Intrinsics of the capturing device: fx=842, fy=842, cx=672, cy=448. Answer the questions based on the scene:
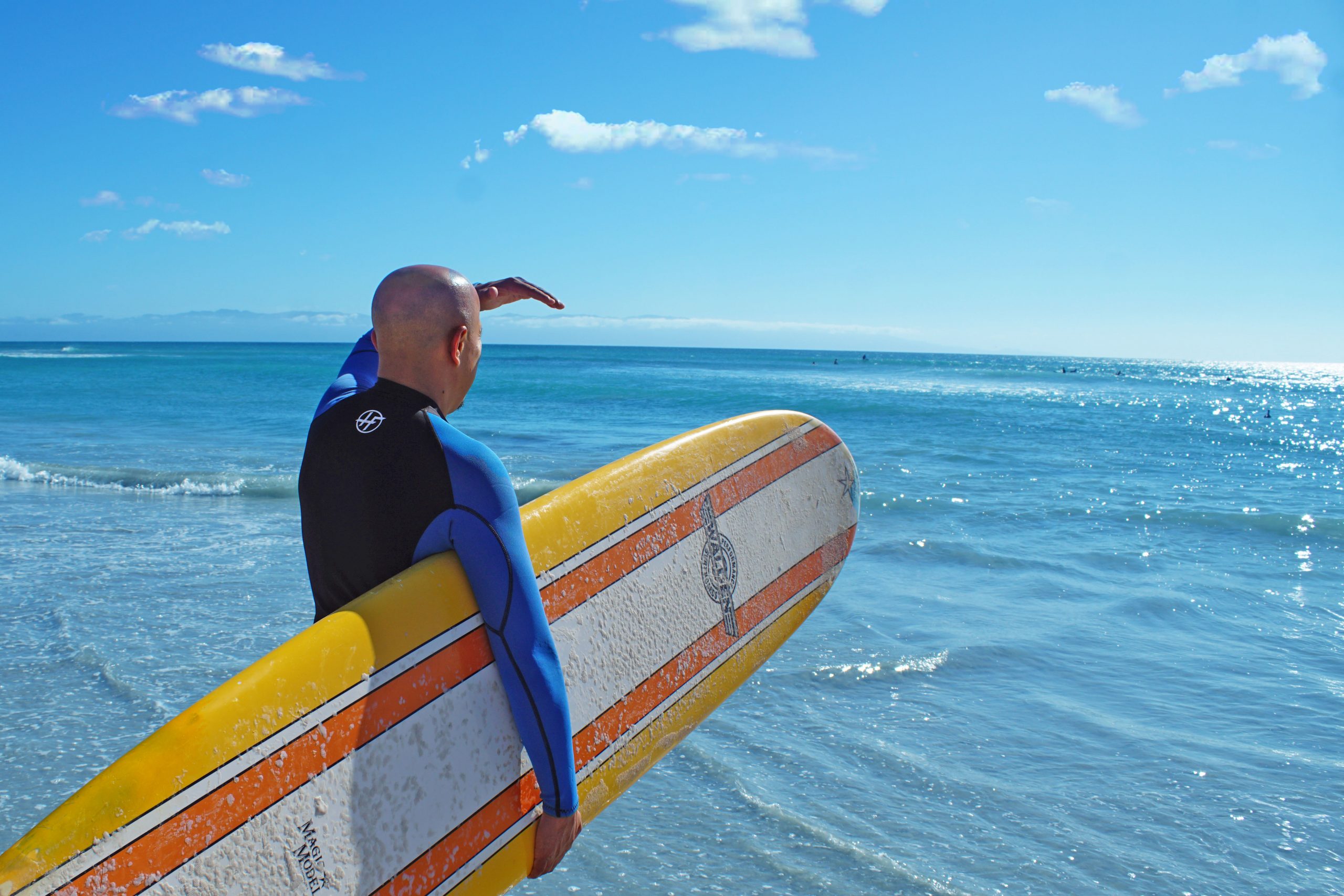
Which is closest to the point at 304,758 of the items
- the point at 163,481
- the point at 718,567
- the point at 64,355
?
the point at 718,567

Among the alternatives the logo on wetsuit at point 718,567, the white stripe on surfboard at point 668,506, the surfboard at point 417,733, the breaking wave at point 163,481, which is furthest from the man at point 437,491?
the breaking wave at point 163,481

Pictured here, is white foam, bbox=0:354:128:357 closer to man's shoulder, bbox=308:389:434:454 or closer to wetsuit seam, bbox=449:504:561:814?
man's shoulder, bbox=308:389:434:454

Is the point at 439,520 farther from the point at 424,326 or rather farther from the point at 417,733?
the point at 417,733

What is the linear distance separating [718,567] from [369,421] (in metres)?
1.51

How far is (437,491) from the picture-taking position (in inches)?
54.7

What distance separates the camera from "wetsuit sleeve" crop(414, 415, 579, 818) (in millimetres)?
1374

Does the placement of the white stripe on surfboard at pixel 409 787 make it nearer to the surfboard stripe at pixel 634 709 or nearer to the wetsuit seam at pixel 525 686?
the surfboard stripe at pixel 634 709

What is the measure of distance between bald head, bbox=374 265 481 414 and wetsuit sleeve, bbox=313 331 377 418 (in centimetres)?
56

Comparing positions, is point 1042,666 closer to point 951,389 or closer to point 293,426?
point 293,426

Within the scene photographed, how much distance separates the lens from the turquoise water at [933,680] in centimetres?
264

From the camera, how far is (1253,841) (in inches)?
108

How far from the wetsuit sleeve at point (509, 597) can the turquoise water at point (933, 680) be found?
121 cm

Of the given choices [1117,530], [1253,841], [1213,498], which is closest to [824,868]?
[1253,841]

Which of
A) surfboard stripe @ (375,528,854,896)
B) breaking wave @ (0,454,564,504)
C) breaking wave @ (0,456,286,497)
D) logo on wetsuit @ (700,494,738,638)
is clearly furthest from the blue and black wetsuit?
breaking wave @ (0,456,286,497)
